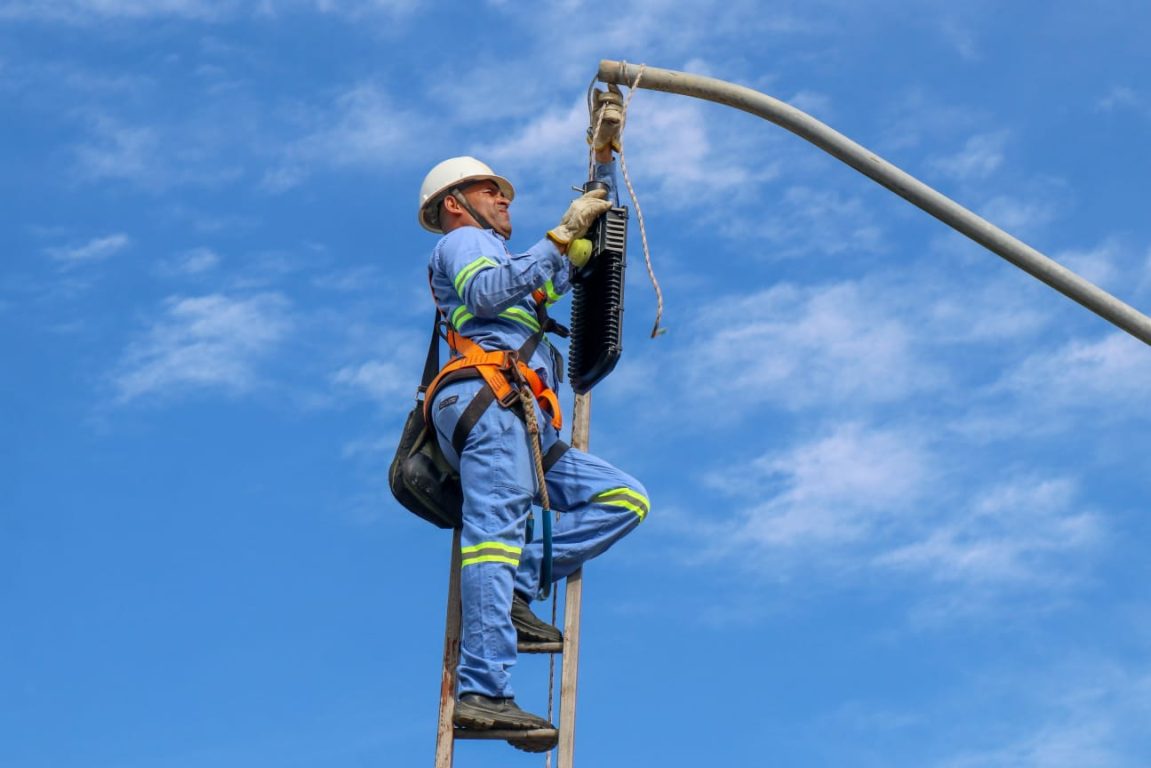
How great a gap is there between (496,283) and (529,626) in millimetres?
2089

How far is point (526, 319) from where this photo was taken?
9305mm

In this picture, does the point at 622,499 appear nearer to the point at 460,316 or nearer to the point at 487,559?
the point at 487,559

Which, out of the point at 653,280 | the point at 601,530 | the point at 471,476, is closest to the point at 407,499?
the point at 471,476

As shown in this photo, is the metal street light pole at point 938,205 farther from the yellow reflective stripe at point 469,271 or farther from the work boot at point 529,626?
the work boot at point 529,626

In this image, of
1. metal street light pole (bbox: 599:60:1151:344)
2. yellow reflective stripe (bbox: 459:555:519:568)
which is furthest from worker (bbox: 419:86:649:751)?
metal street light pole (bbox: 599:60:1151:344)

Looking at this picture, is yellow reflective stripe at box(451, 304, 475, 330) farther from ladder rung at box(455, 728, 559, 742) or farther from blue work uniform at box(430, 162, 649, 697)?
ladder rung at box(455, 728, 559, 742)

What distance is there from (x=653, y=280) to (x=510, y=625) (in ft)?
7.33

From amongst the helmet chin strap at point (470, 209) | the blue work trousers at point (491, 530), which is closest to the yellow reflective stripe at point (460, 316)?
the blue work trousers at point (491, 530)

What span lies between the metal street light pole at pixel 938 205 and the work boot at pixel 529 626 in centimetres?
321

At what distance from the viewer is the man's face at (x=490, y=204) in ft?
32.1

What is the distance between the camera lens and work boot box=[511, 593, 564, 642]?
9312 mm

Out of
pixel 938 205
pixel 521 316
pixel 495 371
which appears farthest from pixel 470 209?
pixel 938 205

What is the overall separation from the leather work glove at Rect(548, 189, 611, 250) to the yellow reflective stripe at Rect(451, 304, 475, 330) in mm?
705

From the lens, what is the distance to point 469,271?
8977 mm
